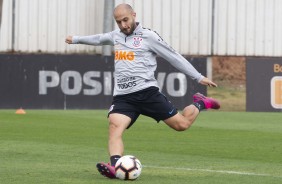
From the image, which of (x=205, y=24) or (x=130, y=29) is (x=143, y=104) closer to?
(x=130, y=29)

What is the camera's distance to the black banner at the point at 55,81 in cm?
2725

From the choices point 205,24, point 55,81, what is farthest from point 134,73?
point 205,24

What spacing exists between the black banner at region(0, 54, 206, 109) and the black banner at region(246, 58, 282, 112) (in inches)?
159

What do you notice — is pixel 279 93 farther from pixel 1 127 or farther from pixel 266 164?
pixel 266 164

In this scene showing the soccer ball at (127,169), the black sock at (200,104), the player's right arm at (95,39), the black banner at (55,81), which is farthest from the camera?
the black banner at (55,81)

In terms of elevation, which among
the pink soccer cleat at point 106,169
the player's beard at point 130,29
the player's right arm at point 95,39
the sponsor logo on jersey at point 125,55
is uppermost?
the player's beard at point 130,29

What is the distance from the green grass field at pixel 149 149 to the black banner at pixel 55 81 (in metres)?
3.03

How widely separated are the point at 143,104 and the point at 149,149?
389cm

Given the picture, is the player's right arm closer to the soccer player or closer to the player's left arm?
the soccer player

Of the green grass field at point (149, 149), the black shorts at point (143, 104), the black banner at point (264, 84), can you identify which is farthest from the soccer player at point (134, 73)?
the black banner at point (264, 84)

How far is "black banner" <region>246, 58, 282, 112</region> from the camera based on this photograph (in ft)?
92.1

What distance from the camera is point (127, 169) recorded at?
1043 cm

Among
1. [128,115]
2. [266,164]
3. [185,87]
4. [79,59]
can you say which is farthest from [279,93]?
[128,115]

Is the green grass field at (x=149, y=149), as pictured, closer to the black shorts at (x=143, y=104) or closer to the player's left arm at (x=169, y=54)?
the black shorts at (x=143, y=104)
